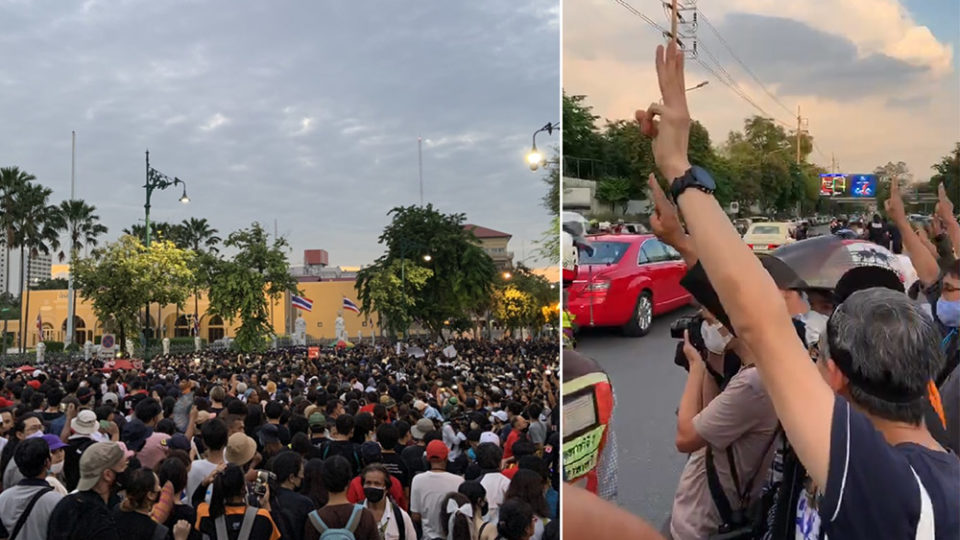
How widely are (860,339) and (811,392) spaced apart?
→ 16 cm

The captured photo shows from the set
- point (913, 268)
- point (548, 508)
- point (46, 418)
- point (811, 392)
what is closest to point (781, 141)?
point (913, 268)

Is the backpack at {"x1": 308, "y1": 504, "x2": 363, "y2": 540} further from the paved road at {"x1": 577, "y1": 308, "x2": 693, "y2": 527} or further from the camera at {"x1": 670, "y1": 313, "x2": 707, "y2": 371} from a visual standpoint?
the camera at {"x1": 670, "y1": 313, "x2": 707, "y2": 371}

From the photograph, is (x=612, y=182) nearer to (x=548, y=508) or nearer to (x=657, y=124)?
(x=657, y=124)

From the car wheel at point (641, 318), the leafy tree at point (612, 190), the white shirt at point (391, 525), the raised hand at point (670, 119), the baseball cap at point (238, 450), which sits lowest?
the white shirt at point (391, 525)

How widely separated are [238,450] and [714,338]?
2941mm

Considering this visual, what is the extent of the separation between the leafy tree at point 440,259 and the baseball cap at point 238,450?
2826 centimetres

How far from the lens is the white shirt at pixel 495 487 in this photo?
152 inches

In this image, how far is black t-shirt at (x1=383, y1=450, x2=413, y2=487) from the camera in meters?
4.38

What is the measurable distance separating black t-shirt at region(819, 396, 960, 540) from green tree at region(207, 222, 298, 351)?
25.3 metres

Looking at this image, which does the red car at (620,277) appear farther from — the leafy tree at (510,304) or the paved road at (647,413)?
the leafy tree at (510,304)

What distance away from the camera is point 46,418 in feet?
18.9

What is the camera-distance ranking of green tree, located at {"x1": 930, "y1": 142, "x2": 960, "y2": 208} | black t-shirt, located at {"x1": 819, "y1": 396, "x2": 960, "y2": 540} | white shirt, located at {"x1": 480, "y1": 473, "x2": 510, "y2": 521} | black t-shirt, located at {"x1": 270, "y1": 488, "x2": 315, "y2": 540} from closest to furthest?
black t-shirt, located at {"x1": 819, "y1": 396, "x2": 960, "y2": 540} < green tree, located at {"x1": 930, "y1": 142, "x2": 960, "y2": 208} < black t-shirt, located at {"x1": 270, "y1": 488, "x2": 315, "y2": 540} < white shirt, located at {"x1": 480, "y1": 473, "x2": 510, "y2": 521}

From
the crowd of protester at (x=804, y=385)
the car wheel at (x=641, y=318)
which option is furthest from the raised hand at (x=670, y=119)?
the car wheel at (x=641, y=318)

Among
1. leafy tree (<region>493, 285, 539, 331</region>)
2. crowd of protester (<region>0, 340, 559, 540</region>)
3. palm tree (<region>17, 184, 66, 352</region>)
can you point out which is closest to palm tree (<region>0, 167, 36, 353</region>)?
palm tree (<region>17, 184, 66, 352</region>)
